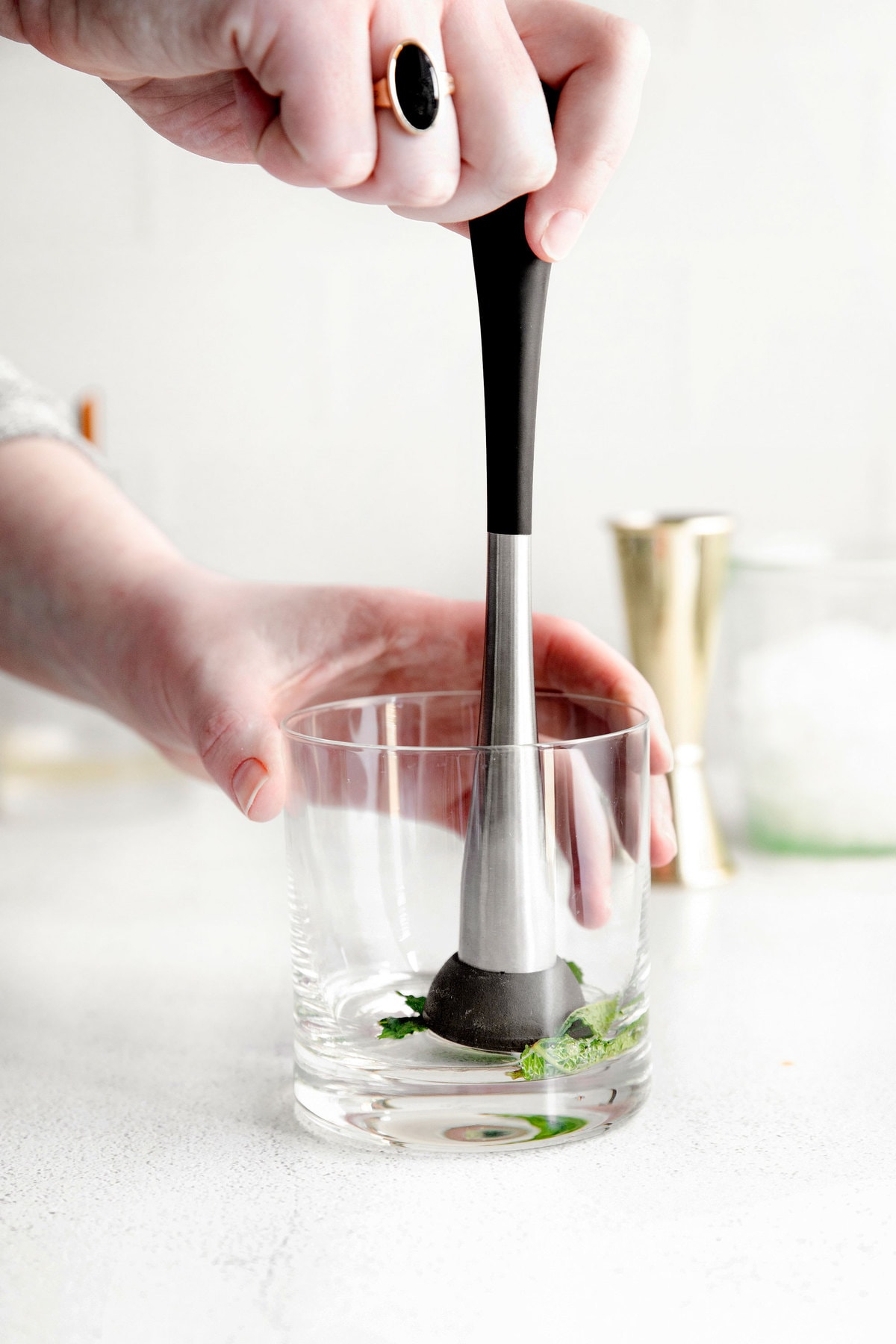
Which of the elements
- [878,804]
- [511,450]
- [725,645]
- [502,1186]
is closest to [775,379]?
[725,645]

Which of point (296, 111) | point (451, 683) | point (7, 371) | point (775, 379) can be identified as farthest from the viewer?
point (775, 379)

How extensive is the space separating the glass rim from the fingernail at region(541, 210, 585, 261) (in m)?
0.15

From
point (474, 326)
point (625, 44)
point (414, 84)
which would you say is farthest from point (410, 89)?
point (474, 326)

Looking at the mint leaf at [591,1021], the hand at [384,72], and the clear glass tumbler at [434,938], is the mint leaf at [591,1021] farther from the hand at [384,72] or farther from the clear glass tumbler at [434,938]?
the hand at [384,72]

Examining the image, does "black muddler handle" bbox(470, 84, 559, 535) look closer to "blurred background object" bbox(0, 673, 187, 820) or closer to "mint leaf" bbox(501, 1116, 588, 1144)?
"mint leaf" bbox(501, 1116, 588, 1144)

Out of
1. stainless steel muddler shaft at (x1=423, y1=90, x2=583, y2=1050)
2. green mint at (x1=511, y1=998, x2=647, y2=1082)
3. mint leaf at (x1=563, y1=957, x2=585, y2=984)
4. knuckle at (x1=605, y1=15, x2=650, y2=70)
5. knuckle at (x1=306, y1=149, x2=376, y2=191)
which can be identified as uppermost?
knuckle at (x1=605, y1=15, x2=650, y2=70)

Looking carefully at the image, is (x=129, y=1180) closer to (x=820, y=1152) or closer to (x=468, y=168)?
(x=820, y=1152)

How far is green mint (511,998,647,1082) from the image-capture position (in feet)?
1.35

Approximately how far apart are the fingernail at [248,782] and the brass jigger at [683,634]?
0.36 m

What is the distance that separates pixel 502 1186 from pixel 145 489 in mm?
798

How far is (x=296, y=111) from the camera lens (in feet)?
1.19

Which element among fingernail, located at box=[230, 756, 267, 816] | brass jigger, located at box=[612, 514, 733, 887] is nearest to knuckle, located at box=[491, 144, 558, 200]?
fingernail, located at box=[230, 756, 267, 816]

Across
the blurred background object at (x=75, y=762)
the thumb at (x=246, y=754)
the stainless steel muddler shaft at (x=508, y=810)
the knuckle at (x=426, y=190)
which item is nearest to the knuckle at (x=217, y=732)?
the thumb at (x=246, y=754)

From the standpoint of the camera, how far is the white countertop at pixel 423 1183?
35cm
